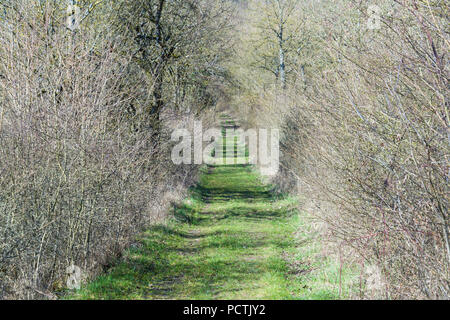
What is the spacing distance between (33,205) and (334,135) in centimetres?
461

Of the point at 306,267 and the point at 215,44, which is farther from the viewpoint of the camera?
the point at 215,44

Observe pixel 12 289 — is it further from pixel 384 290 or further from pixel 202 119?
pixel 202 119

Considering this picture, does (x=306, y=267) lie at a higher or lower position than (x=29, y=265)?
lower

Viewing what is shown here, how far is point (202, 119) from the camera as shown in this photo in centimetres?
2019

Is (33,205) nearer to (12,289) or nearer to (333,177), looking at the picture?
(12,289)

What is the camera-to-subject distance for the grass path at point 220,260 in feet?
24.4

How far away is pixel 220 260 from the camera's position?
9625mm

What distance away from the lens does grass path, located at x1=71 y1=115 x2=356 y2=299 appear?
24.4 feet

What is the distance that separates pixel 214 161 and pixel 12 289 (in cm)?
2514

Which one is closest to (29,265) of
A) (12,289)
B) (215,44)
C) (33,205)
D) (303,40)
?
(12,289)

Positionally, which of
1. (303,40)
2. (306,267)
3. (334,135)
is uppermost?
(303,40)
